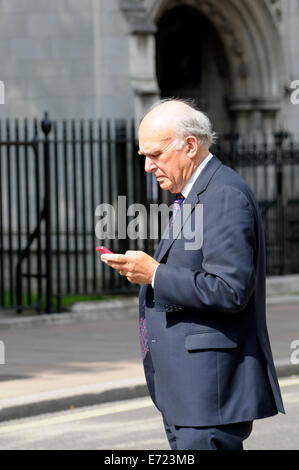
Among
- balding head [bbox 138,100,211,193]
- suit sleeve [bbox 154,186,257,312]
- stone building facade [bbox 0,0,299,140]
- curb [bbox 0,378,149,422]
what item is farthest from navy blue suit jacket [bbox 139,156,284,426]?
stone building facade [bbox 0,0,299,140]

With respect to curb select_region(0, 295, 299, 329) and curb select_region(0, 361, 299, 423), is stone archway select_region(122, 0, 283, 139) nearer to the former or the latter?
curb select_region(0, 295, 299, 329)

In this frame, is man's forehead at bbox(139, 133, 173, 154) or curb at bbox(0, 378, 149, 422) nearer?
man's forehead at bbox(139, 133, 173, 154)

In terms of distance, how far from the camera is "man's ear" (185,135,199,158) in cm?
430

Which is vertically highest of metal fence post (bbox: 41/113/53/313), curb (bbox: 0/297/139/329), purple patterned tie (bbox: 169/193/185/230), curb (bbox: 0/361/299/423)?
purple patterned tie (bbox: 169/193/185/230)

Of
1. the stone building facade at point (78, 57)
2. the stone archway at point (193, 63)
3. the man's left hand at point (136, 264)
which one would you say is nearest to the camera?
the man's left hand at point (136, 264)

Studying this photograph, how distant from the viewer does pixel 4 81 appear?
52.3ft

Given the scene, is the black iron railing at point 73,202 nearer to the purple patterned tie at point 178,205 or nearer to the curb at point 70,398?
the curb at point 70,398

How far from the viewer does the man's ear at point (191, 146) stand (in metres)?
4.30

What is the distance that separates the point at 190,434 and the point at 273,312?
1023 centimetres

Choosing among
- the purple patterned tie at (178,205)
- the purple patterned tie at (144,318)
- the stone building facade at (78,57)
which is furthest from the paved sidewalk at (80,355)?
the purple patterned tie at (178,205)

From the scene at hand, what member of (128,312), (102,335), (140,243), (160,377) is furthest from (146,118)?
(140,243)

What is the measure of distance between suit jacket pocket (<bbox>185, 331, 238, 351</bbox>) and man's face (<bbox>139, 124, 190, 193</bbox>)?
1.78 ft

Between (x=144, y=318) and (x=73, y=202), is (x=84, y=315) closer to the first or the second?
(x=73, y=202)
